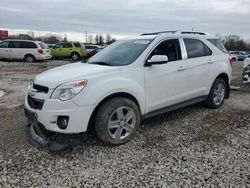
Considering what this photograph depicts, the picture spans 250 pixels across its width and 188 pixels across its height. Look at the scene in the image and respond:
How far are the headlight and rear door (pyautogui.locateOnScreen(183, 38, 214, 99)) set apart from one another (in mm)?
2346

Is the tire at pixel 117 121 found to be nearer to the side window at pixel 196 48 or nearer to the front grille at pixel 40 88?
the front grille at pixel 40 88

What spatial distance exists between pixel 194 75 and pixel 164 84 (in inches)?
36.5

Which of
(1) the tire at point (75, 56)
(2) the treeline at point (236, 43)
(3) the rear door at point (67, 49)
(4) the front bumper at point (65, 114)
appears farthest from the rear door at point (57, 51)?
(2) the treeline at point (236, 43)

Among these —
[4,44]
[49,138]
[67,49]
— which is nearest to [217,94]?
[49,138]

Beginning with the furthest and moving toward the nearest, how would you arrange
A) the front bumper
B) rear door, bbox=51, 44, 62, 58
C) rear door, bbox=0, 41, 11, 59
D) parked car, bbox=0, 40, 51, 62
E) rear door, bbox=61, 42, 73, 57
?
rear door, bbox=51, 44, 62, 58 → rear door, bbox=61, 42, 73, 57 → rear door, bbox=0, 41, 11, 59 → parked car, bbox=0, 40, 51, 62 → the front bumper

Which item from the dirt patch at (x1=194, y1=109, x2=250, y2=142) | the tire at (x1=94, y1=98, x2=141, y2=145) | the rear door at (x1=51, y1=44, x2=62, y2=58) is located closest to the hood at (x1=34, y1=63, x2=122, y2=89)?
the tire at (x1=94, y1=98, x2=141, y2=145)

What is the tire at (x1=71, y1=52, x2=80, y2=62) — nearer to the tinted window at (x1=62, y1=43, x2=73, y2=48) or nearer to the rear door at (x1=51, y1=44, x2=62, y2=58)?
the tinted window at (x1=62, y1=43, x2=73, y2=48)

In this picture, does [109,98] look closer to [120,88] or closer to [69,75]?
[120,88]

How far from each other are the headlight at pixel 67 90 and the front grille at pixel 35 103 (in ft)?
0.82

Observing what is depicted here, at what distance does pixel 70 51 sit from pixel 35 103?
2148cm

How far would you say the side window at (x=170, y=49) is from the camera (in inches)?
193

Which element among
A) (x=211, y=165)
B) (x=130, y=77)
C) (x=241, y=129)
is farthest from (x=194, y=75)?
(x=211, y=165)

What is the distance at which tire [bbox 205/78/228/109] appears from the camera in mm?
6050

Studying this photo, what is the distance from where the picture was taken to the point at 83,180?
3.31 m
